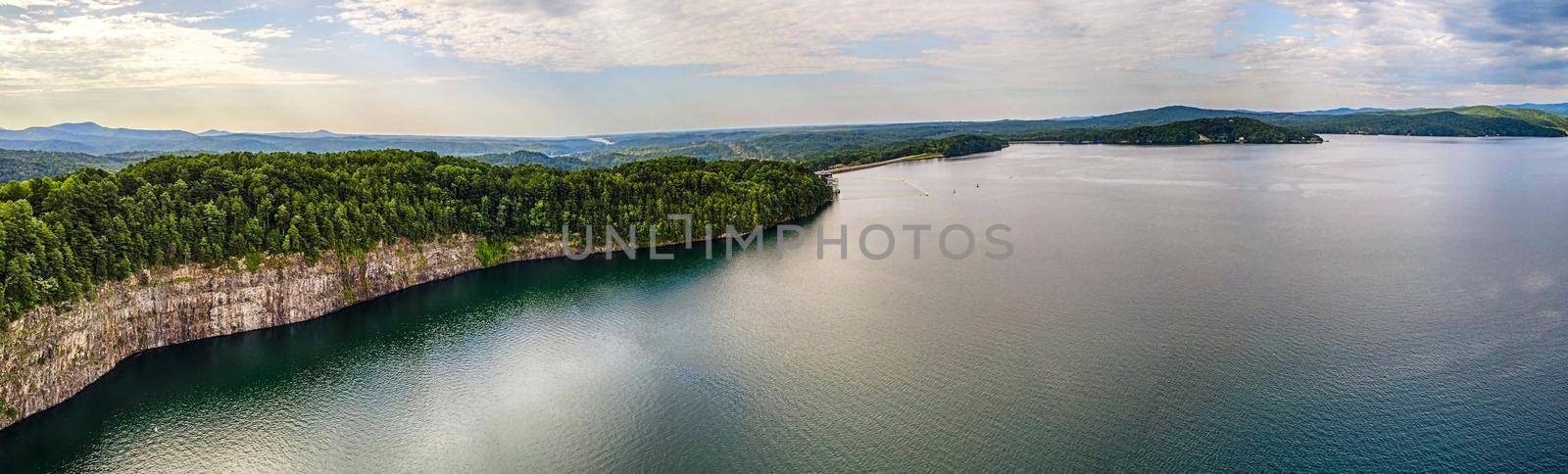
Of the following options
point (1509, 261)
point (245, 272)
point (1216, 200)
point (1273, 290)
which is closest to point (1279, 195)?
point (1216, 200)

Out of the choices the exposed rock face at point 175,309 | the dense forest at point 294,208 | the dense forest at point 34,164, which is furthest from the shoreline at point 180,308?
the dense forest at point 34,164

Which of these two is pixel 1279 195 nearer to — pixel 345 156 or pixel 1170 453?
pixel 1170 453

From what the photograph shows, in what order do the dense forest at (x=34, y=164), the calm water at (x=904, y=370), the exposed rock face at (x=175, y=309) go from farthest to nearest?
the dense forest at (x=34, y=164)
the exposed rock face at (x=175, y=309)
the calm water at (x=904, y=370)

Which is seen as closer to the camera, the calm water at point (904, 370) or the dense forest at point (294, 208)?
the calm water at point (904, 370)

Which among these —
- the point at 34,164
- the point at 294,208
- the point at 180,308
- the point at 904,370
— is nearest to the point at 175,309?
the point at 180,308

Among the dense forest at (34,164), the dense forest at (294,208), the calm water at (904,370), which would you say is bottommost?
the calm water at (904,370)

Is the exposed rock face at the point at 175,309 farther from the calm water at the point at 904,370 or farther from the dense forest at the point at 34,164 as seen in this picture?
the dense forest at the point at 34,164
